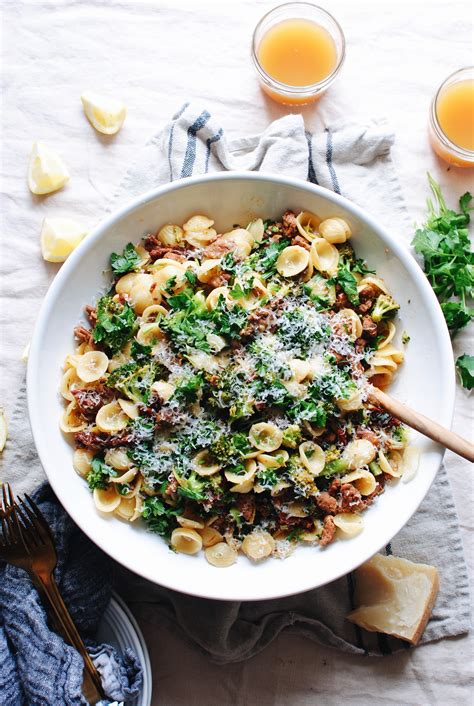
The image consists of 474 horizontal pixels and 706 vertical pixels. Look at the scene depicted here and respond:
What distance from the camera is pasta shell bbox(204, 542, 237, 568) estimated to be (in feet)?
12.5

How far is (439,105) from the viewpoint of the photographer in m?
4.70

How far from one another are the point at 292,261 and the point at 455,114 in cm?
172

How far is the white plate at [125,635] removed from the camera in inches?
160

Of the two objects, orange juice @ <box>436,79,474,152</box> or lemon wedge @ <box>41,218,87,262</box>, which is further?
orange juice @ <box>436,79,474,152</box>

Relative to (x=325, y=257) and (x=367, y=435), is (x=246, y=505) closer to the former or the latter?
(x=367, y=435)

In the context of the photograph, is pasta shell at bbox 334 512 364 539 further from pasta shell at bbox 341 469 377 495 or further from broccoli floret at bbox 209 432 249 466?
broccoli floret at bbox 209 432 249 466

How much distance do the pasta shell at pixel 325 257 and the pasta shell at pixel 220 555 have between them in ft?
5.25

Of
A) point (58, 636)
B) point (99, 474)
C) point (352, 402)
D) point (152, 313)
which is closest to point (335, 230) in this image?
point (352, 402)

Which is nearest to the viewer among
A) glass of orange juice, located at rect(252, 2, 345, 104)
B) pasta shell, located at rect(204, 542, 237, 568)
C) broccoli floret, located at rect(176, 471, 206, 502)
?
broccoli floret, located at rect(176, 471, 206, 502)

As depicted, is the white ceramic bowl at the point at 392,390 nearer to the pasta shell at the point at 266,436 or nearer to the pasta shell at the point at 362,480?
the pasta shell at the point at 362,480

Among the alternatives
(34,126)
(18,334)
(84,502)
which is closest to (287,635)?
(84,502)

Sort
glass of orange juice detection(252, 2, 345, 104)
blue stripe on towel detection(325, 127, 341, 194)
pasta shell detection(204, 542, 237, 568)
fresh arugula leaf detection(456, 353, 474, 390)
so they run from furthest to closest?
glass of orange juice detection(252, 2, 345, 104)
blue stripe on towel detection(325, 127, 341, 194)
fresh arugula leaf detection(456, 353, 474, 390)
pasta shell detection(204, 542, 237, 568)

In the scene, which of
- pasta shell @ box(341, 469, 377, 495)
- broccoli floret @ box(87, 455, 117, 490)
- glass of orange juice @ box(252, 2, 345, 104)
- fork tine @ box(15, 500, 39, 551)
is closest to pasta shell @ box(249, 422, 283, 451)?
pasta shell @ box(341, 469, 377, 495)

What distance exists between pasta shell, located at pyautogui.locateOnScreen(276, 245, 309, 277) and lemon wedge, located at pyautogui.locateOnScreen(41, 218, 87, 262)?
1388 mm
